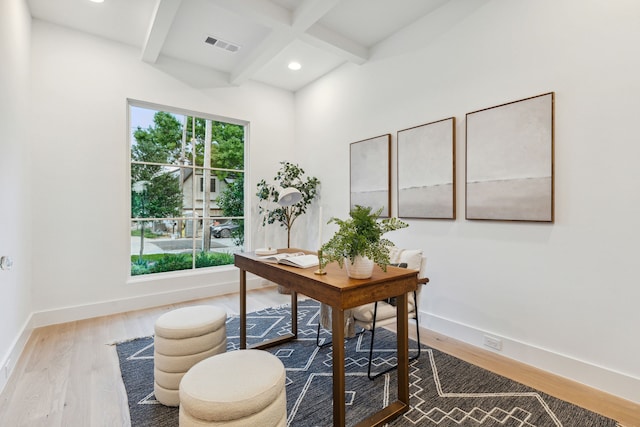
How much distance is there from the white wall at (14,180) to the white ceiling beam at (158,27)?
0.98m

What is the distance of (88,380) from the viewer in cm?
215

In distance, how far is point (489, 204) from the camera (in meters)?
2.56

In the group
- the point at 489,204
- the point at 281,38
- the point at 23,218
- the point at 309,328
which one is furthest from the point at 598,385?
the point at 23,218

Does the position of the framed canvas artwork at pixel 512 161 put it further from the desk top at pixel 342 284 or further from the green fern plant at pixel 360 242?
the green fern plant at pixel 360 242

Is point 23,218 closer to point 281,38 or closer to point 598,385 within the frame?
point 281,38

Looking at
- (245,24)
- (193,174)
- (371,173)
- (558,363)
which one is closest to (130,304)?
(193,174)

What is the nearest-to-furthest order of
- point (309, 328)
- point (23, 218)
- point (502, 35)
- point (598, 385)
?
point (598, 385), point (502, 35), point (23, 218), point (309, 328)

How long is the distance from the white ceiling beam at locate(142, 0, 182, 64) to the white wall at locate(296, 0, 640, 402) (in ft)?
7.48

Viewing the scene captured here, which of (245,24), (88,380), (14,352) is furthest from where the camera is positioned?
(245,24)

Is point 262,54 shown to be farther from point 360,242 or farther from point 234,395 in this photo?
point 234,395

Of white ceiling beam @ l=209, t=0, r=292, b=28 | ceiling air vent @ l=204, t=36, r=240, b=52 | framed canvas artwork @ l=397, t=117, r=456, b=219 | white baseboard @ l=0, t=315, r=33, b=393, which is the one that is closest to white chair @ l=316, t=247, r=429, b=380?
framed canvas artwork @ l=397, t=117, r=456, b=219

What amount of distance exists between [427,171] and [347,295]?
1.97 m

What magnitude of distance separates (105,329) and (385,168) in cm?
335

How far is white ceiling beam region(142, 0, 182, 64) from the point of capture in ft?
8.87
